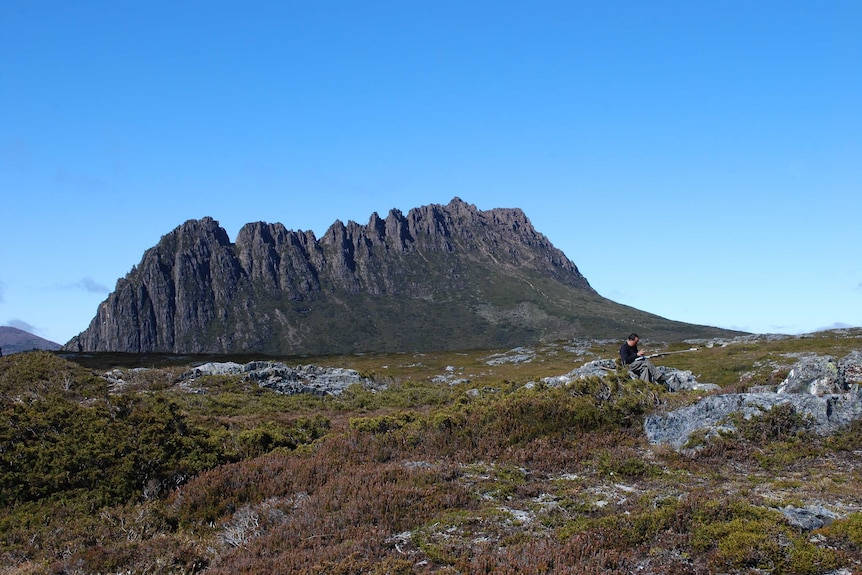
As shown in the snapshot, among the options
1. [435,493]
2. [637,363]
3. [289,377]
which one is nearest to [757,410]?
[637,363]

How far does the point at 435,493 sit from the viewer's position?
11.5m

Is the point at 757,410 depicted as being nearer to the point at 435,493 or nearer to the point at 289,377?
the point at 435,493

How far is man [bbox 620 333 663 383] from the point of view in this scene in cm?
2125

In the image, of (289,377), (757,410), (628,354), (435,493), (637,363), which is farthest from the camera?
(289,377)

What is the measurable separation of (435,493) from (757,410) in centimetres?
1014

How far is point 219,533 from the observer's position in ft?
36.9

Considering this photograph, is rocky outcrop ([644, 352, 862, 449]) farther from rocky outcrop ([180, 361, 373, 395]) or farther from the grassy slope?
rocky outcrop ([180, 361, 373, 395])

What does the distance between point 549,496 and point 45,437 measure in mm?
14161

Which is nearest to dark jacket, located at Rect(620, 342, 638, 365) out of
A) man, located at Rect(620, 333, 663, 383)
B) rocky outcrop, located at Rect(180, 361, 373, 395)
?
man, located at Rect(620, 333, 663, 383)

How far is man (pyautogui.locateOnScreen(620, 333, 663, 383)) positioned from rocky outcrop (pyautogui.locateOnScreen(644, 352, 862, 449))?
4307 mm

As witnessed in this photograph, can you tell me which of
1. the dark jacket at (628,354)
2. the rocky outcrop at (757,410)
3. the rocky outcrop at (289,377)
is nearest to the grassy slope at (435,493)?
the rocky outcrop at (757,410)

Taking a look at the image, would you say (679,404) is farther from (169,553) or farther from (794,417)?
(169,553)

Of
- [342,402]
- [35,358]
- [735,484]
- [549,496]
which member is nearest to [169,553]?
[549,496]

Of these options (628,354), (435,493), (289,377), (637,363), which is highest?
(628,354)
